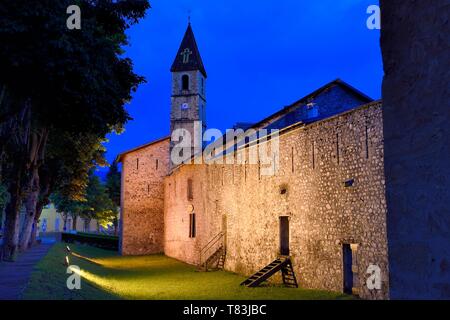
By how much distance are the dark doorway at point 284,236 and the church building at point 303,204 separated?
0.13ft

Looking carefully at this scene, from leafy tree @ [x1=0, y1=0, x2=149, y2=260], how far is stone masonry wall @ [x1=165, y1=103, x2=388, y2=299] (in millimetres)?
6444

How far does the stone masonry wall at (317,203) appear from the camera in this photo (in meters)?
12.6

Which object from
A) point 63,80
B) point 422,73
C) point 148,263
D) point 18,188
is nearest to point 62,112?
point 63,80

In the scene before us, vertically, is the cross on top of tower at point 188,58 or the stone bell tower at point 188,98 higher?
the cross on top of tower at point 188,58

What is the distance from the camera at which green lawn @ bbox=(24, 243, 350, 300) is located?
11.2 meters

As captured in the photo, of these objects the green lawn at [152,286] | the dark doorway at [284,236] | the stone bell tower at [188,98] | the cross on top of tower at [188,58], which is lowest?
the green lawn at [152,286]

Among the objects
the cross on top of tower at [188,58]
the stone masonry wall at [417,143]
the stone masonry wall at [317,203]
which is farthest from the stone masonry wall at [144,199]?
the stone masonry wall at [417,143]

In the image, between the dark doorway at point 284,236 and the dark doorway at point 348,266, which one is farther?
the dark doorway at point 284,236

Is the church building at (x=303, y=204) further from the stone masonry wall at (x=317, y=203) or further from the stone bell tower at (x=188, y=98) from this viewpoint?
the stone bell tower at (x=188, y=98)

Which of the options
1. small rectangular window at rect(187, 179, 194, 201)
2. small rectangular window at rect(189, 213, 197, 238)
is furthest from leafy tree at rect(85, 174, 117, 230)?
small rectangular window at rect(189, 213, 197, 238)

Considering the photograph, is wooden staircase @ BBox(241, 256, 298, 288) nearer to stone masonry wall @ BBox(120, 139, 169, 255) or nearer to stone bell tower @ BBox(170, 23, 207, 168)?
stone masonry wall @ BBox(120, 139, 169, 255)

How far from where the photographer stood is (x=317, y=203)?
15.1m
